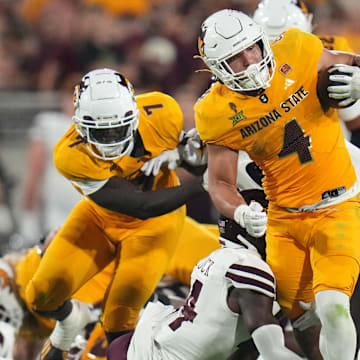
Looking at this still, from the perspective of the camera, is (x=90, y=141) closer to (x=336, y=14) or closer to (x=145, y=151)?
(x=145, y=151)

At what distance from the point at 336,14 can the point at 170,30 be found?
151 centimetres

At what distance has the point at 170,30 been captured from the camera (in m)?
7.70

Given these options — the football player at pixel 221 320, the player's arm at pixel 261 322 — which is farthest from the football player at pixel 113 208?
the player's arm at pixel 261 322

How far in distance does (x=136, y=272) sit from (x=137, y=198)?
0.39 m

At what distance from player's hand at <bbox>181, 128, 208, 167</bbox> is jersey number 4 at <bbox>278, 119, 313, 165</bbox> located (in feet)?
2.76

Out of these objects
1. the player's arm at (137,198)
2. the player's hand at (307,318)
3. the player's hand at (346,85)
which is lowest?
the player's hand at (307,318)

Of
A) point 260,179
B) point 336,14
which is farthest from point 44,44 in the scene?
point 260,179

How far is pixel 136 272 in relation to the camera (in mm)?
4387

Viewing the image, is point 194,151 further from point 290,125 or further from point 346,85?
point 346,85

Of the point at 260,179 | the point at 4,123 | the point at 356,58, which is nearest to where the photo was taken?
the point at 356,58

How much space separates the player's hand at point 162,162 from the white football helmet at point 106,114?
0.17 m

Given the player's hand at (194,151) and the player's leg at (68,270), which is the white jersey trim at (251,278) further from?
the player's leg at (68,270)

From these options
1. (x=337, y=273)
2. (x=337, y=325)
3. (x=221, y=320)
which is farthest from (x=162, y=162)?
(x=337, y=325)

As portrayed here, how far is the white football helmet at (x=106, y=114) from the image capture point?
420cm
